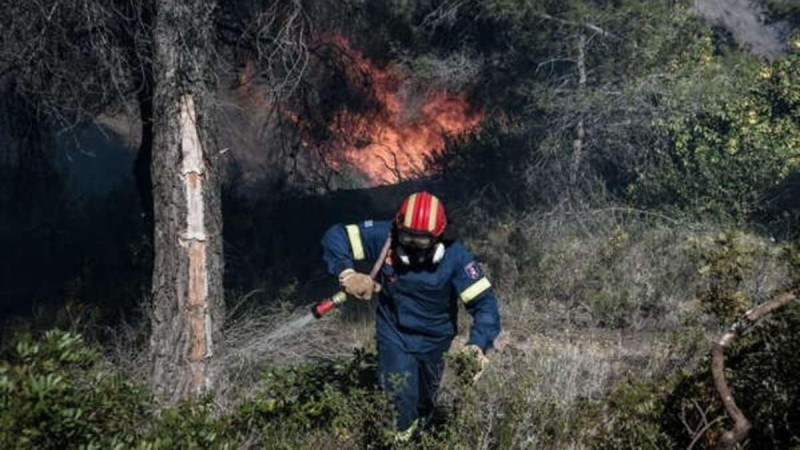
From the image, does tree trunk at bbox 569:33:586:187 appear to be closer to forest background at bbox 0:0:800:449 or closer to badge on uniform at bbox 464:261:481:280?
forest background at bbox 0:0:800:449

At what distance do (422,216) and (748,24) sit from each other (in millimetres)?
13318

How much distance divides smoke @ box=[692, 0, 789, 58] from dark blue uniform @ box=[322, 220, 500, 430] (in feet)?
40.3

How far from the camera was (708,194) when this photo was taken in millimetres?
Result: 13680

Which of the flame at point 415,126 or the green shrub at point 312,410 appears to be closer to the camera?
the green shrub at point 312,410

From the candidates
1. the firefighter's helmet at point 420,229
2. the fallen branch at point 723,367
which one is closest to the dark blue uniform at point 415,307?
the firefighter's helmet at point 420,229

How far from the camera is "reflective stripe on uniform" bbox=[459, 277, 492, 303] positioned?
525cm

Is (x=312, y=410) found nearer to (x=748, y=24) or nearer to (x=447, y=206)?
(x=447, y=206)

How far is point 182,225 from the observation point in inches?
238

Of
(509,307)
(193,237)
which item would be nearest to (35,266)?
(509,307)

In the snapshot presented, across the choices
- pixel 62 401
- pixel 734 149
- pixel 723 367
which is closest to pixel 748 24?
pixel 734 149

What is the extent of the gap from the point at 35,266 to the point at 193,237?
8.52 metres

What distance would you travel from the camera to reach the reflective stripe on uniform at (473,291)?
5.25 metres

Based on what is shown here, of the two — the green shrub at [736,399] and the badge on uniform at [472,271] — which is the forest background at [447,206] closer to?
the green shrub at [736,399]

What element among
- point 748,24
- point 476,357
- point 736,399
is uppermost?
point 748,24
